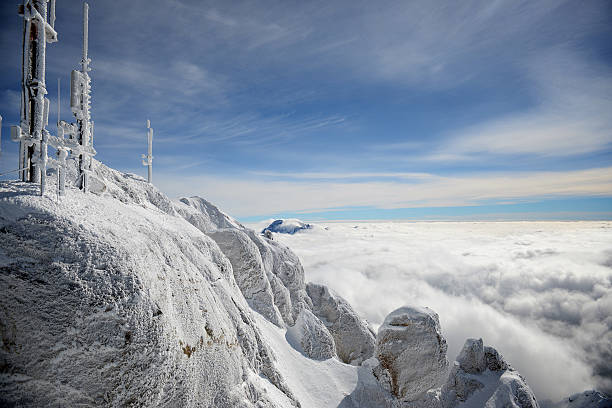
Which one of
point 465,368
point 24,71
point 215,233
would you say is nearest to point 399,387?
point 465,368

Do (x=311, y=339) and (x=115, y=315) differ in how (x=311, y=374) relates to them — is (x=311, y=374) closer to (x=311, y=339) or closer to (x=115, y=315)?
(x=311, y=339)

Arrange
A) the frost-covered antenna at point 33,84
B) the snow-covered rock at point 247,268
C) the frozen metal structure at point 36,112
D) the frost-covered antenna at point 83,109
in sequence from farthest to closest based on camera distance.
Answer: the snow-covered rock at point 247,268, the frost-covered antenna at point 83,109, the frost-covered antenna at point 33,84, the frozen metal structure at point 36,112

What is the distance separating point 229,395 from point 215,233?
15734mm

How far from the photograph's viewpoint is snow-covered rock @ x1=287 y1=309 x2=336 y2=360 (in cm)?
2408

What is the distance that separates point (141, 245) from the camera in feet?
31.2

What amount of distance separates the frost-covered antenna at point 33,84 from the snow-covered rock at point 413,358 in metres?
26.0

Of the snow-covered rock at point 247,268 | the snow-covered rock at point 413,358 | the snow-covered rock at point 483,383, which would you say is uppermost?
the snow-covered rock at point 247,268

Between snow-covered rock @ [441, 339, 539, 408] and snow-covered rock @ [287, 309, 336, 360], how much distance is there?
1356 centimetres

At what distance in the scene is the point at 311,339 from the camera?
80.2 feet

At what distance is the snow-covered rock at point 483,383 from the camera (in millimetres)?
25672

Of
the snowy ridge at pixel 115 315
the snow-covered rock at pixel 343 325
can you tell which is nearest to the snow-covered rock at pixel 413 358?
the snowy ridge at pixel 115 315

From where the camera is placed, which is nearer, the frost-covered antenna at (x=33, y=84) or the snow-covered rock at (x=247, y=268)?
the frost-covered antenna at (x=33, y=84)

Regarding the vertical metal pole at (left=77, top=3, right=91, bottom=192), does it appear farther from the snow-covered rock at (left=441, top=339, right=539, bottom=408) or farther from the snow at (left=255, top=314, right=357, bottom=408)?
the snow-covered rock at (left=441, top=339, right=539, bottom=408)

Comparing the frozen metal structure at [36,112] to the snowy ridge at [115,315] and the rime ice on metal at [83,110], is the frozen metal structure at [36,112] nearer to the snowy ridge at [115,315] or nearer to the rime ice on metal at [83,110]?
the rime ice on metal at [83,110]
